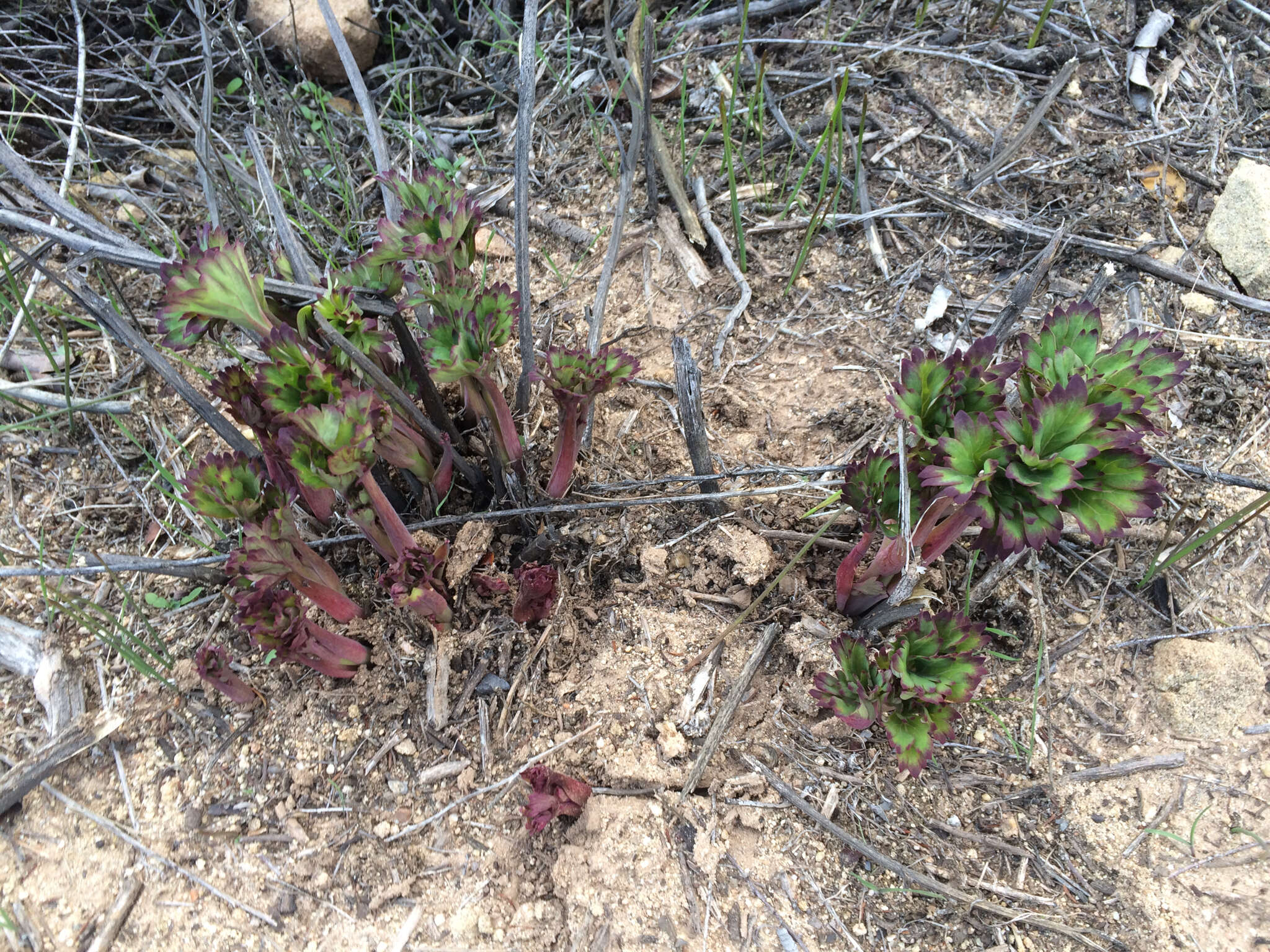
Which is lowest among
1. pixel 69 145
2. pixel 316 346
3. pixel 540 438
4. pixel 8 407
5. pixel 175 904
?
pixel 175 904

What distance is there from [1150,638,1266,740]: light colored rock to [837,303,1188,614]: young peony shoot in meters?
0.74

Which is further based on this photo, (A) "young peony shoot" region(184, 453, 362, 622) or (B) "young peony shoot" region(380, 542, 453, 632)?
(B) "young peony shoot" region(380, 542, 453, 632)

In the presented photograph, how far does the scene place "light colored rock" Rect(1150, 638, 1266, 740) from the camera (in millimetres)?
2229

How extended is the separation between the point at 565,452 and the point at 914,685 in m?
1.15

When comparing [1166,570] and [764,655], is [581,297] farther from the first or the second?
[1166,570]

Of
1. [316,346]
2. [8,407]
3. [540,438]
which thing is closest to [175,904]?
[316,346]

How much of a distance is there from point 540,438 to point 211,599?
3.73ft

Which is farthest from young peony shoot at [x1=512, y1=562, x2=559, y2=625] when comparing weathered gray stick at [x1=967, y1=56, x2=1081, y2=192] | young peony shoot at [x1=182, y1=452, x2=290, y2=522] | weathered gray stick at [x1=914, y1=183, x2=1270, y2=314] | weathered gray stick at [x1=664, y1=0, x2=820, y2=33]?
weathered gray stick at [x1=664, y1=0, x2=820, y2=33]

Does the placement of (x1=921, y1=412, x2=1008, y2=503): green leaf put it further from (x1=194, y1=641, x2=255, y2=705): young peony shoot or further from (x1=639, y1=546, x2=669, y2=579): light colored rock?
(x1=194, y1=641, x2=255, y2=705): young peony shoot

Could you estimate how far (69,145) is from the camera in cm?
308

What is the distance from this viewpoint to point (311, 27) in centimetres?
347

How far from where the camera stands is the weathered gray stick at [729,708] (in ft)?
7.10

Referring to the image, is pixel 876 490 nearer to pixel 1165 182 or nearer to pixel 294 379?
pixel 294 379

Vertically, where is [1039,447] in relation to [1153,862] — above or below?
above
